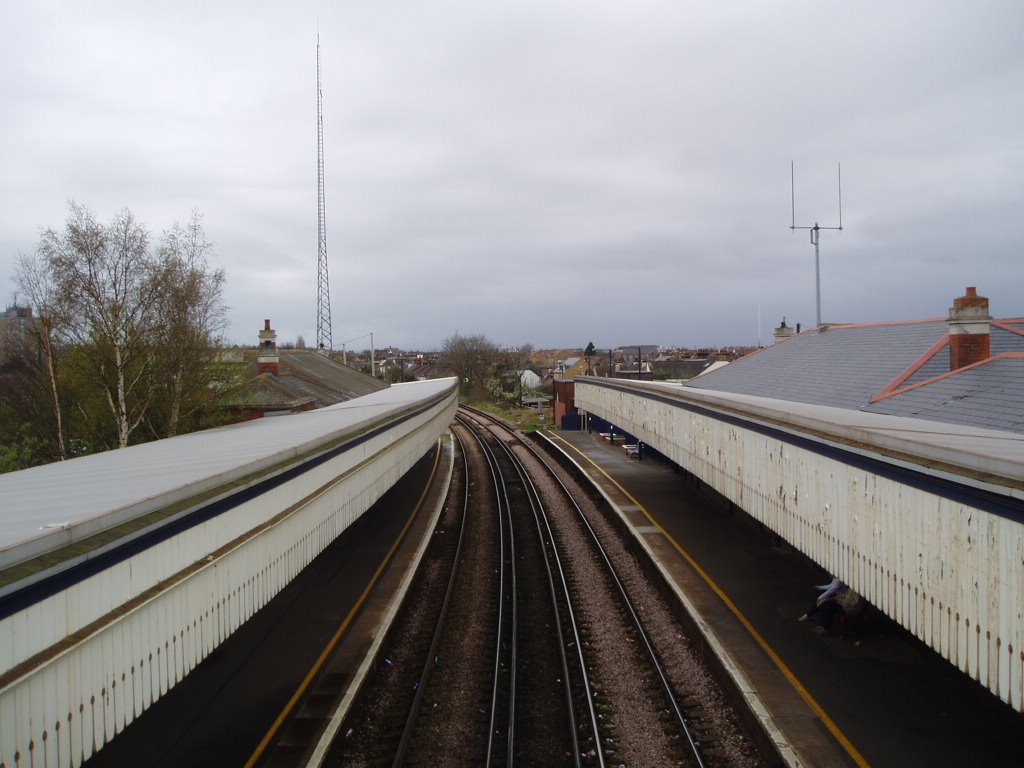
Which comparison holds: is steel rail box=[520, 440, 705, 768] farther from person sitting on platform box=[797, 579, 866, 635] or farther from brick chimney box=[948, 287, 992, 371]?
brick chimney box=[948, 287, 992, 371]

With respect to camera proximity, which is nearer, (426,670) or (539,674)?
(426,670)

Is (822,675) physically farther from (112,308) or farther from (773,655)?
(112,308)

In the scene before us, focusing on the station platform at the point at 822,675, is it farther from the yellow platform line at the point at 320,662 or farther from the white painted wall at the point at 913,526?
the yellow platform line at the point at 320,662

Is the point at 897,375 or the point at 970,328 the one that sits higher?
the point at 970,328

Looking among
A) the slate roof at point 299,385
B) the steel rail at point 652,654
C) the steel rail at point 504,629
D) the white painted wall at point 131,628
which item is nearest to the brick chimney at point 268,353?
the slate roof at point 299,385

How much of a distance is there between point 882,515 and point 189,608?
7102 millimetres

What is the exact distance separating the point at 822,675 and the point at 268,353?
2324 cm

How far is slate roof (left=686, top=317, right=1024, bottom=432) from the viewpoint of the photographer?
1208 cm

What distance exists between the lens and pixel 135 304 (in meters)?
18.4

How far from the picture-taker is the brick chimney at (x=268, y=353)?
26250mm

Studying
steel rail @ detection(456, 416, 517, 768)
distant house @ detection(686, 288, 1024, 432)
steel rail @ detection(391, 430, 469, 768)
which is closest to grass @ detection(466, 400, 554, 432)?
distant house @ detection(686, 288, 1024, 432)

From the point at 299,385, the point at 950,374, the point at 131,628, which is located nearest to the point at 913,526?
the point at 131,628

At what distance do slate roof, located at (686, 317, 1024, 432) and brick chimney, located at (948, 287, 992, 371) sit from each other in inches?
18.3

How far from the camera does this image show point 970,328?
14734 mm
